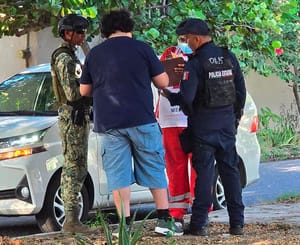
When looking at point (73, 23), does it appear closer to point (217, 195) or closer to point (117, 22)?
point (117, 22)

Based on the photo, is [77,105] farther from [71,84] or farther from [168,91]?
[168,91]

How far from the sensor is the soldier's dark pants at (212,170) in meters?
6.03

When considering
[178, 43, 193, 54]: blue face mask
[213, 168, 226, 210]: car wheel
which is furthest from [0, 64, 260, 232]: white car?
[178, 43, 193, 54]: blue face mask

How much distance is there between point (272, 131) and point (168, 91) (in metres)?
12.0

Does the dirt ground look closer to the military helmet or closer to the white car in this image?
the white car

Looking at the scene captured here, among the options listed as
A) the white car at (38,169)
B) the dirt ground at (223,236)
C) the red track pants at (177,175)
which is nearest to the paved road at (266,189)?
the white car at (38,169)

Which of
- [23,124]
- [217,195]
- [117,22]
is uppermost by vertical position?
[117,22]

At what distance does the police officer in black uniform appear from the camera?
19.5ft

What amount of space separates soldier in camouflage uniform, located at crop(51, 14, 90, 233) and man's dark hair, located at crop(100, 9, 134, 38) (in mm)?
462

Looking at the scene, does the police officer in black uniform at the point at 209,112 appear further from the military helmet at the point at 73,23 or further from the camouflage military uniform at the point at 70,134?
the camouflage military uniform at the point at 70,134

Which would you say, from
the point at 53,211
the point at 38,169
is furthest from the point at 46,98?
the point at 53,211

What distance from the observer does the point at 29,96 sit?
792cm

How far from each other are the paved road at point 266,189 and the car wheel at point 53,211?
3.09 feet

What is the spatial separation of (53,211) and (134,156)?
1.56 metres
